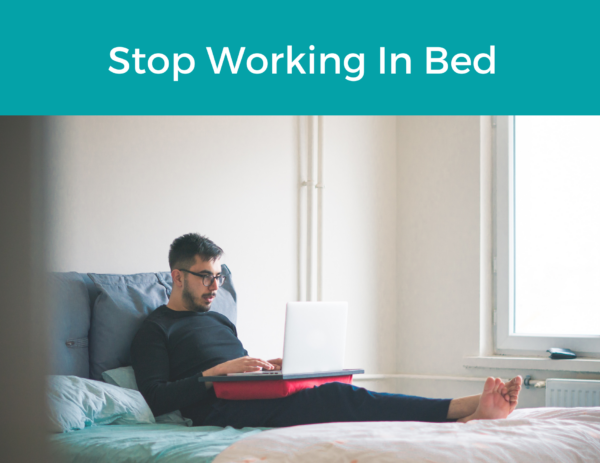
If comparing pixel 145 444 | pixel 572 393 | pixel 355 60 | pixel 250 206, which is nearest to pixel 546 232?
pixel 572 393

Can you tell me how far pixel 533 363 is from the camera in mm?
2918

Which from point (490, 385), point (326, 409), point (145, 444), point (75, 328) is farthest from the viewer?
point (75, 328)

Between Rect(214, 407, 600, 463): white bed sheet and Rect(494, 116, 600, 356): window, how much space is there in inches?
68.0

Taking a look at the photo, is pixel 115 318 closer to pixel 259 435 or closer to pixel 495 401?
pixel 259 435

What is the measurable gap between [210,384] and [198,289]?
1.36 ft

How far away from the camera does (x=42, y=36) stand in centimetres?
31

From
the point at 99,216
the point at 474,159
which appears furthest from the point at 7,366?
the point at 474,159

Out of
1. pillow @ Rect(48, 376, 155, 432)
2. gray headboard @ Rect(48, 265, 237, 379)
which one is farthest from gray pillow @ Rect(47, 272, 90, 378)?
pillow @ Rect(48, 376, 155, 432)

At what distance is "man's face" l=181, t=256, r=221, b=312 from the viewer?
219 centimetres

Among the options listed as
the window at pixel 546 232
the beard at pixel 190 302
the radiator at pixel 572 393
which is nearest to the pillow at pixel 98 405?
the beard at pixel 190 302

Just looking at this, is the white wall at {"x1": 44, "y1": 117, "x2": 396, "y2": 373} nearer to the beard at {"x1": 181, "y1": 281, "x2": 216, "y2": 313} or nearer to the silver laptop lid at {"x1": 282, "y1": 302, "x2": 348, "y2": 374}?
the beard at {"x1": 181, "y1": 281, "x2": 216, "y2": 313}

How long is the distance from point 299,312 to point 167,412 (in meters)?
0.50

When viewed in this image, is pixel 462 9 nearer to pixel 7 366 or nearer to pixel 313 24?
pixel 313 24

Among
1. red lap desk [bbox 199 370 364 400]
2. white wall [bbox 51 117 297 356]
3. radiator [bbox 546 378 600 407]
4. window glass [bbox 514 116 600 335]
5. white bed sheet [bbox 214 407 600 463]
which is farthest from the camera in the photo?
window glass [bbox 514 116 600 335]
